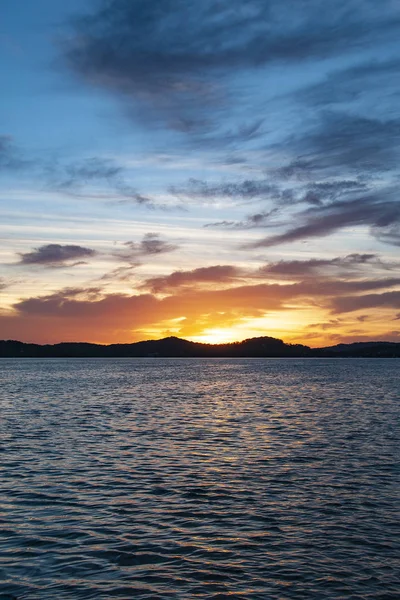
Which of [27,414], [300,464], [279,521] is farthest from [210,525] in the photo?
[27,414]

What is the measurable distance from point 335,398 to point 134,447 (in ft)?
192

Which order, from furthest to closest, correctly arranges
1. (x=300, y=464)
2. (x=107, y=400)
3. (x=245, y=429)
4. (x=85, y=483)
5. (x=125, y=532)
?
(x=107, y=400)
(x=245, y=429)
(x=300, y=464)
(x=85, y=483)
(x=125, y=532)

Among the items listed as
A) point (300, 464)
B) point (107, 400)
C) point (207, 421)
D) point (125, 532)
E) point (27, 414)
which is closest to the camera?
point (125, 532)

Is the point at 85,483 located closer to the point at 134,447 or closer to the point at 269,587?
the point at 134,447

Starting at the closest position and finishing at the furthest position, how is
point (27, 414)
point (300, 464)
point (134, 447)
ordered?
point (300, 464)
point (134, 447)
point (27, 414)

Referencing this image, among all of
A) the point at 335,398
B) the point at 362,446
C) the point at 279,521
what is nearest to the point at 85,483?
the point at 279,521

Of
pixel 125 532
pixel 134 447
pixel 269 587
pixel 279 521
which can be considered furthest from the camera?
pixel 134 447

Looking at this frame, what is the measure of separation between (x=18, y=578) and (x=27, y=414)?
5107 cm

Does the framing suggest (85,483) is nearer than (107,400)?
Yes

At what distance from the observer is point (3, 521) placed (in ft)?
80.8

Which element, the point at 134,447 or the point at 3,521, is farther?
the point at 134,447

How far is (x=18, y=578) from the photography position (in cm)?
1867

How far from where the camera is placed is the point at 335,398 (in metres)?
94.6

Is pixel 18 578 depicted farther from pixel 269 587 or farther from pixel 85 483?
pixel 85 483
